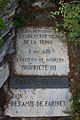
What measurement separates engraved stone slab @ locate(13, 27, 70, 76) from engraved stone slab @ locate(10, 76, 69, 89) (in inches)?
4.6

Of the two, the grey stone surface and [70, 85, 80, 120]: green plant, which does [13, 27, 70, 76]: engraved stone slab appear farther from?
[70, 85, 80, 120]: green plant

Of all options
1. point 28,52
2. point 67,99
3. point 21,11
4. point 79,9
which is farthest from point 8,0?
point 67,99

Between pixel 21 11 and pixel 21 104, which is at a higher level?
pixel 21 11

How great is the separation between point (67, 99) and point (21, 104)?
41.3 inches

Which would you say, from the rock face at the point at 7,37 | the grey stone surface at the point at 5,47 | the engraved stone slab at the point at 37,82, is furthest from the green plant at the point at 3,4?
the engraved stone slab at the point at 37,82

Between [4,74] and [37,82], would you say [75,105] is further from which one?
[4,74]

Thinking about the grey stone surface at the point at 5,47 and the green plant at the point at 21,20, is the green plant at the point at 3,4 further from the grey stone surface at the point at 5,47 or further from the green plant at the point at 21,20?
the grey stone surface at the point at 5,47

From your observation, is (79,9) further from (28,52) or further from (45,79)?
(45,79)

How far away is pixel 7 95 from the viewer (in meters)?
3.58

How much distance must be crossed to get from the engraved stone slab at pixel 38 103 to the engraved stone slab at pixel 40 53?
0.43m

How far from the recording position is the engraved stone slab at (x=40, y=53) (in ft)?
12.3

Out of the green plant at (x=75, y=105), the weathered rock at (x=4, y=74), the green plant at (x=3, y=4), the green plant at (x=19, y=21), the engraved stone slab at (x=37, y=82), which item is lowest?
the green plant at (x=75, y=105)

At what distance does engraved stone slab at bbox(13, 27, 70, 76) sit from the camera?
3738 millimetres

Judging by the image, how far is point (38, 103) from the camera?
3600 millimetres
